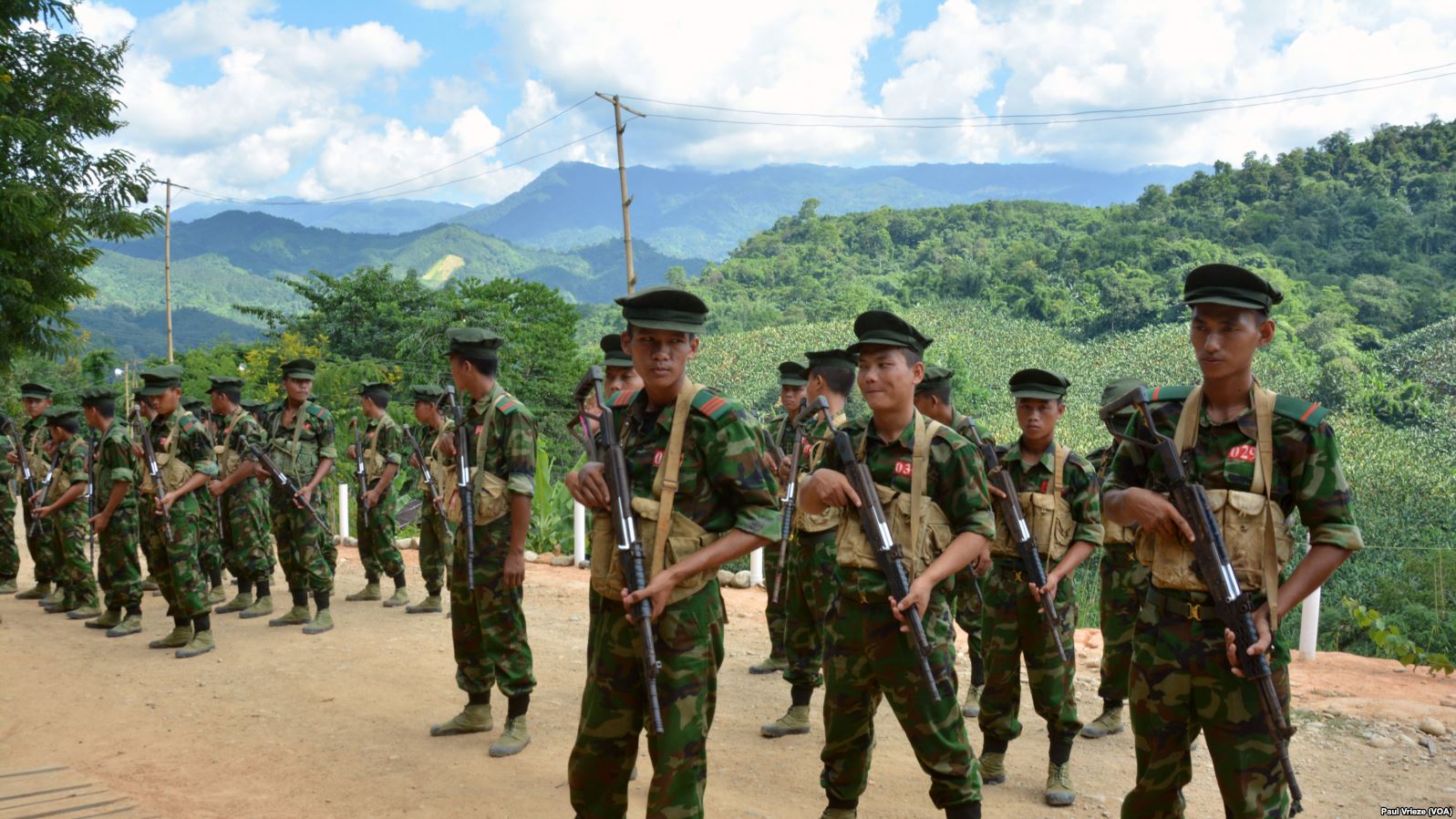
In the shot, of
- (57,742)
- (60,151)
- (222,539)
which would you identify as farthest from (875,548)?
(60,151)

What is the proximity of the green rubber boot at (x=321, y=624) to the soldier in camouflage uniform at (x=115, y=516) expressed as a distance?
1550 mm

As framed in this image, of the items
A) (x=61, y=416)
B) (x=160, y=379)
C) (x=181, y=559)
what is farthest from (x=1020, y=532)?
(x=61, y=416)

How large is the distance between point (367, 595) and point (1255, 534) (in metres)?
9.32

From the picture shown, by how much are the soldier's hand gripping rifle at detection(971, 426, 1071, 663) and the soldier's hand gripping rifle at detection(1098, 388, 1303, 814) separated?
167 centimetres

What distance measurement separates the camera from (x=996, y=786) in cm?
545

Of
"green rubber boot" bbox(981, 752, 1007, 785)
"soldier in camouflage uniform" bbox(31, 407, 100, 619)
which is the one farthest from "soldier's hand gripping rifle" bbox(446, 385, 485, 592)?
"soldier in camouflage uniform" bbox(31, 407, 100, 619)

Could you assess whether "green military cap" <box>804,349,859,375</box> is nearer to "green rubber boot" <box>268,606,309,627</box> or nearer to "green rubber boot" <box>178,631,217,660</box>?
"green rubber boot" <box>178,631,217,660</box>

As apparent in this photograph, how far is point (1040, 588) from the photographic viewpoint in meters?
5.17

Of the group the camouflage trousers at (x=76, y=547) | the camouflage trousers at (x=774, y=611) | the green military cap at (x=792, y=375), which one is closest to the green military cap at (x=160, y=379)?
the camouflage trousers at (x=76, y=547)

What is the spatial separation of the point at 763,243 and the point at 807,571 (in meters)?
81.6

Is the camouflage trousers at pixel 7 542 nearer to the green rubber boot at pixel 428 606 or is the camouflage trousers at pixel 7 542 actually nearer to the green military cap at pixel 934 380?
the green rubber boot at pixel 428 606

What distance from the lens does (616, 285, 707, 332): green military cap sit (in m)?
3.67

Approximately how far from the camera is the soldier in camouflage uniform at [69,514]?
994 centimetres

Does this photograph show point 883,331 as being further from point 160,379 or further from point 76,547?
point 76,547
